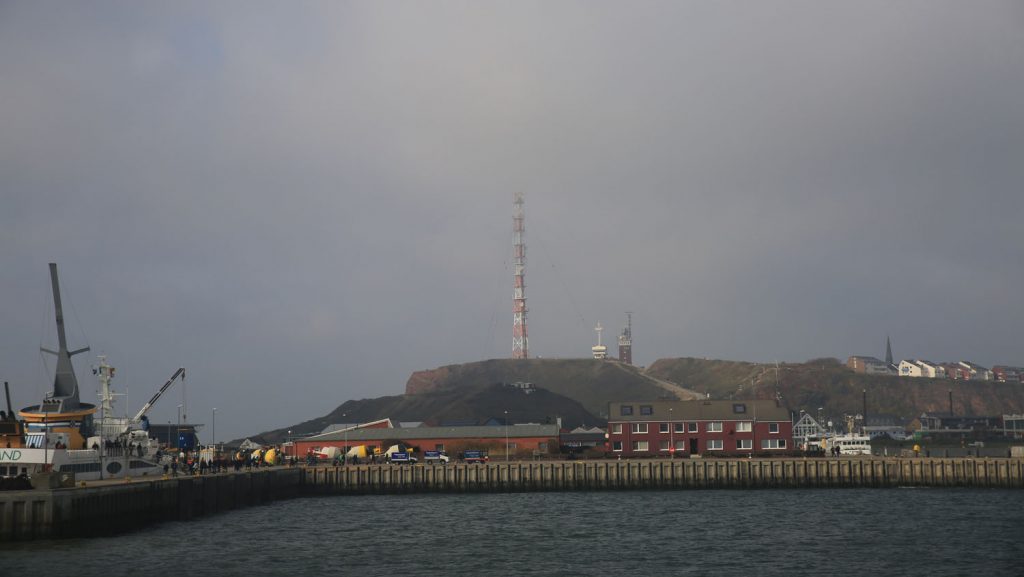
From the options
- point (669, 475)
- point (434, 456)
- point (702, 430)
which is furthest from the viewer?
point (434, 456)

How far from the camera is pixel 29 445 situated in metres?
73.2

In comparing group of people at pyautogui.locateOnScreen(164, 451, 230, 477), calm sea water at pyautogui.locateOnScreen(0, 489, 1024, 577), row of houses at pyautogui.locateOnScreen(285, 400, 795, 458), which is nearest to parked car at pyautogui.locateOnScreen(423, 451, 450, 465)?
row of houses at pyautogui.locateOnScreen(285, 400, 795, 458)

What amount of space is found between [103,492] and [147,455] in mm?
27576

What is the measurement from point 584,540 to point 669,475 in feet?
141

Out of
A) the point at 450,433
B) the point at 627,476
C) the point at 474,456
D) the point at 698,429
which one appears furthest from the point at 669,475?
the point at 450,433

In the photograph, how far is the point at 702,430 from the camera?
13125cm

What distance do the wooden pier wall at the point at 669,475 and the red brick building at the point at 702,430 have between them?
2002 centimetres

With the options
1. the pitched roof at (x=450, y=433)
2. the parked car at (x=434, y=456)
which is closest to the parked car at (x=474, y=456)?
the parked car at (x=434, y=456)

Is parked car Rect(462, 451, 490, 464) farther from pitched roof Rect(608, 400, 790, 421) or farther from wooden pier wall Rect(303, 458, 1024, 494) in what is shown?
pitched roof Rect(608, 400, 790, 421)

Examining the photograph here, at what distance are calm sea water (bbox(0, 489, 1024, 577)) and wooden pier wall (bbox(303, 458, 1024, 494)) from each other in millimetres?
8905

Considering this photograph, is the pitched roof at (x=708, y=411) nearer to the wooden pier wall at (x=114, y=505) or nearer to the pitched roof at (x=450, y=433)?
the pitched roof at (x=450, y=433)

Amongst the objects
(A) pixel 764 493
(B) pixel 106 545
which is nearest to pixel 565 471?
(A) pixel 764 493

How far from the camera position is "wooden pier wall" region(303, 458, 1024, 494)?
347 feet

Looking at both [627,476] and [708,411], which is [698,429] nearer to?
[708,411]
